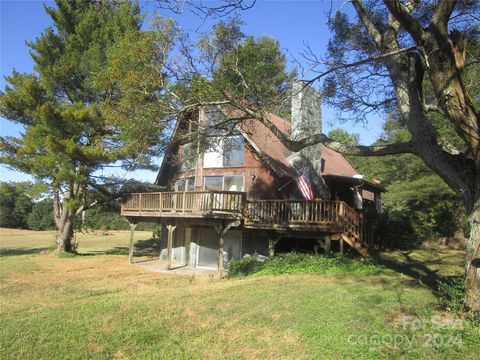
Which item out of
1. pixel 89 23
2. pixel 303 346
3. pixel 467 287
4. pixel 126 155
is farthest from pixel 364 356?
pixel 89 23

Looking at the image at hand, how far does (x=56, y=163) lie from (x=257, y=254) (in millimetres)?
12822

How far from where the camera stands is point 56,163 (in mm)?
22094

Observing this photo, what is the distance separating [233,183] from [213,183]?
1.19 metres

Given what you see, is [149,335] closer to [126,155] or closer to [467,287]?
[467,287]

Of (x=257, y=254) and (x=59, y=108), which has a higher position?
(x=59, y=108)

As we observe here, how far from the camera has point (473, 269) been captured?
21.9ft

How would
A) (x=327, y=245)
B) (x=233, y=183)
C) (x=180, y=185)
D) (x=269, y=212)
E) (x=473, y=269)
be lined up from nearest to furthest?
(x=473, y=269)
(x=327, y=245)
(x=269, y=212)
(x=233, y=183)
(x=180, y=185)

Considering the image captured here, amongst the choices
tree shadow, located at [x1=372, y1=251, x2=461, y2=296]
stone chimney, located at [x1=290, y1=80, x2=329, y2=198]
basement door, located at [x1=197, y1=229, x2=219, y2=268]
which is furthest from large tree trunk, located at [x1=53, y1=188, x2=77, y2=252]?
tree shadow, located at [x1=372, y1=251, x2=461, y2=296]

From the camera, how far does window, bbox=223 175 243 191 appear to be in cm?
1931

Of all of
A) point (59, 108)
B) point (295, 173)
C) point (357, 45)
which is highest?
point (59, 108)

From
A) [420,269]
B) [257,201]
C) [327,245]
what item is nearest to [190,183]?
[257,201]

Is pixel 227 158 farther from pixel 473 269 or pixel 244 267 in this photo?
pixel 473 269

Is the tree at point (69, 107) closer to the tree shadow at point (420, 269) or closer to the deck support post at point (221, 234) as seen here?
the deck support post at point (221, 234)

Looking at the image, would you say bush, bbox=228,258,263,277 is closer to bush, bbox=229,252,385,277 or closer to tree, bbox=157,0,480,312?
bush, bbox=229,252,385,277
